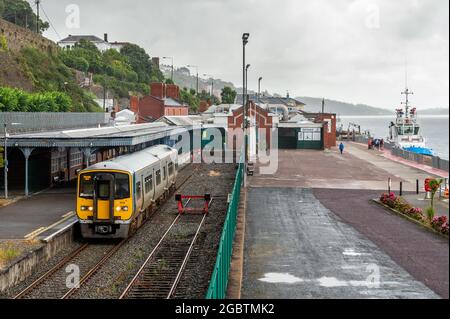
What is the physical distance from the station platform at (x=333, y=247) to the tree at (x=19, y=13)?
3618 inches

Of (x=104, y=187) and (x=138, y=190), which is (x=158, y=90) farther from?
(x=104, y=187)

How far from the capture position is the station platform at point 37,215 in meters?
22.0

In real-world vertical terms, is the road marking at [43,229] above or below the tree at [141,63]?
below

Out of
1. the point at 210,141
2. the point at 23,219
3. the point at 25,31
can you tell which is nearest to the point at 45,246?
the point at 23,219

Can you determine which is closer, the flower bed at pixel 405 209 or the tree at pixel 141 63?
the flower bed at pixel 405 209

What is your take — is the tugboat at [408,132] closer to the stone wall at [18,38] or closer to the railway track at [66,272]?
the stone wall at [18,38]

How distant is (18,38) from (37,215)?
5737 cm

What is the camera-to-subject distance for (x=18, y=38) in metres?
77.1

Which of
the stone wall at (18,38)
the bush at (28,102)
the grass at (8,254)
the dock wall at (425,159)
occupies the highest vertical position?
the stone wall at (18,38)

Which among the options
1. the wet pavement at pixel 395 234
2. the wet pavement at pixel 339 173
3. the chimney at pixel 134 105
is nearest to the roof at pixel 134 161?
the wet pavement at pixel 395 234

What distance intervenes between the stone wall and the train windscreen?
56.4m

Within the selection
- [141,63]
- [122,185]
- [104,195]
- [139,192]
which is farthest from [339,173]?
[141,63]
